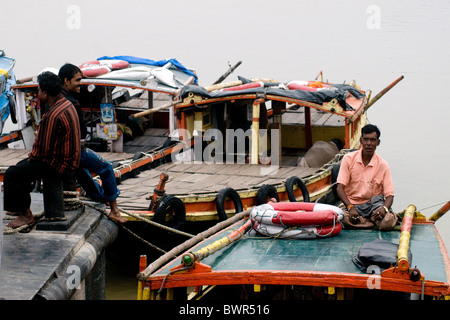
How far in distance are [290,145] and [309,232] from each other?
7.16 meters

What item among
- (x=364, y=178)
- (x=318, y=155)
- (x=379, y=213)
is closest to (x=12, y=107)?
(x=318, y=155)

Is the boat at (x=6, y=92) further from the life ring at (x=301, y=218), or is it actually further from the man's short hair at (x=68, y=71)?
the life ring at (x=301, y=218)

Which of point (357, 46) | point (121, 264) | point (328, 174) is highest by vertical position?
point (357, 46)

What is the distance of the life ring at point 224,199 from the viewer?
824 cm

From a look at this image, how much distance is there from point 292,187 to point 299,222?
11.0ft

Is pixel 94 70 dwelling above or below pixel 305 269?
above

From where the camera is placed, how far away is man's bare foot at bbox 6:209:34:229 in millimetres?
5398

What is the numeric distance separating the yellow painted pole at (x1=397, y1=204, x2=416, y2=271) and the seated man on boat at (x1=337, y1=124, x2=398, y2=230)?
131 millimetres

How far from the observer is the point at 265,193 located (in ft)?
28.6

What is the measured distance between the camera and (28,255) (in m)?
5.00

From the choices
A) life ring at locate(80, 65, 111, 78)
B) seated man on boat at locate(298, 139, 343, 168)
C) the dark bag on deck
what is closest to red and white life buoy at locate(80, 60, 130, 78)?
life ring at locate(80, 65, 111, 78)

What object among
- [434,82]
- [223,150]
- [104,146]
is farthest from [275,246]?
[434,82]

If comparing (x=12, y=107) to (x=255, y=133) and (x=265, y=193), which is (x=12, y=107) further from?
(x=265, y=193)
